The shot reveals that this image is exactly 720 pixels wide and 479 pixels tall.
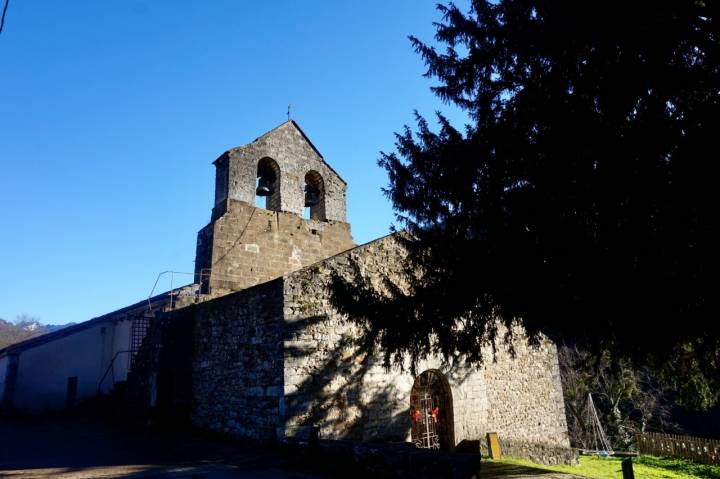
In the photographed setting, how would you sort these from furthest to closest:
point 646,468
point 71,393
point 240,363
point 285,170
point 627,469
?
point 71,393 → point 285,170 → point 646,468 → point 240,363 → point 627,469

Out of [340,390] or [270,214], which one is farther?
[270,214]

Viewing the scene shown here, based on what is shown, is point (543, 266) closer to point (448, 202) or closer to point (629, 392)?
point (448, 202)

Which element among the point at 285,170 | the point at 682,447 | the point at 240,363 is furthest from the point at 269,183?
the point at 682,447

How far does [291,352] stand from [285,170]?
7301 millimetres

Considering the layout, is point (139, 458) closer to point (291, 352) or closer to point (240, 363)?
point (240, 363)

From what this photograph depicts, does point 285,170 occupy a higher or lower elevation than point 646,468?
higher

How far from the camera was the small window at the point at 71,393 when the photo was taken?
1673 centimetres

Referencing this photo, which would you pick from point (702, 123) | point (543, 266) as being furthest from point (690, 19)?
point (543, 266)

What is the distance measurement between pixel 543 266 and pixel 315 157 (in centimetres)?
1045

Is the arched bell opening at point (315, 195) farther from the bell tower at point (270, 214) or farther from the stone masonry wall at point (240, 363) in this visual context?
the stone masonry wall at point (240, 363)

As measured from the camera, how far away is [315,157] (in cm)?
1524

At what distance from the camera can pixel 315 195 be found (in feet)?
51.2

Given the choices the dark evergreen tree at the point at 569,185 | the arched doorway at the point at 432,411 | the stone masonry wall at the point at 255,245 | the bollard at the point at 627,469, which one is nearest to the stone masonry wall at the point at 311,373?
the arched doorway at the point at 432,411

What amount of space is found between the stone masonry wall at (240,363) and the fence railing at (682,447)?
1630 cm
